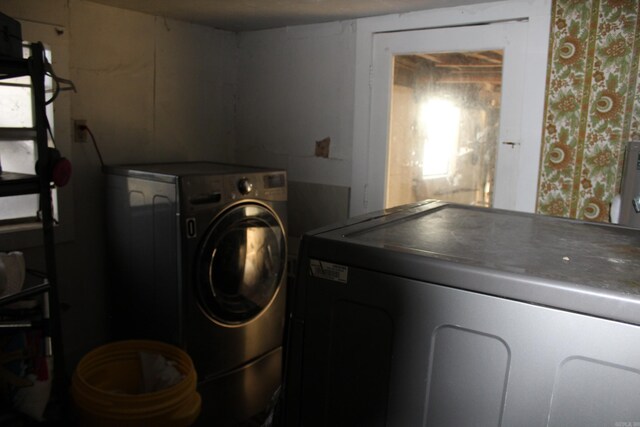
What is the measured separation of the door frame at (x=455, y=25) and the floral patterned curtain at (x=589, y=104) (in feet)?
0.15

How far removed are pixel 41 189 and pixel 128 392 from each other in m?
1.10

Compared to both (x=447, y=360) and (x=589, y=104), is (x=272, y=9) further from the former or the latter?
(x=447, y=360)

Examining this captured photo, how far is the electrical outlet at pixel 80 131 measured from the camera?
2.83 m

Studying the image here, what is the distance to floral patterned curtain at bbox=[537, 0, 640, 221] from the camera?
2.37 meters

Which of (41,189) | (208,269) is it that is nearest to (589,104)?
(208,269)

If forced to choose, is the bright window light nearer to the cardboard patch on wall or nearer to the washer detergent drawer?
the cardboard patch on wall

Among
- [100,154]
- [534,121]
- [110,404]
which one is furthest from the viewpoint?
[100,154]

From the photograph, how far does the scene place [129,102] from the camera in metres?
3.09

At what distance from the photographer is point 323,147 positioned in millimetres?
3404

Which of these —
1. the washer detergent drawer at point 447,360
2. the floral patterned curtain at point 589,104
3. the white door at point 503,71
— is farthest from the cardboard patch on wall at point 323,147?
the washer detergent drawer at point 447,360

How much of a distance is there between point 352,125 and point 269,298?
1.19 m

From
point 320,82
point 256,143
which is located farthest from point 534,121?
point 256,143

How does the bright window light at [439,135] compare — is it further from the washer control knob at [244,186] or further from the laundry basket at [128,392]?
the laundry basket at [128,392]

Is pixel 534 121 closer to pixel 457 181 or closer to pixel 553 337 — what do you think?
pixel 457 181
